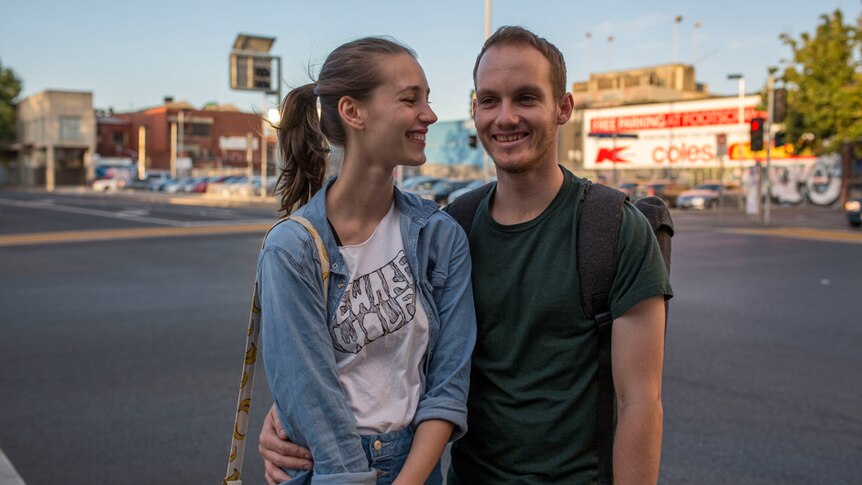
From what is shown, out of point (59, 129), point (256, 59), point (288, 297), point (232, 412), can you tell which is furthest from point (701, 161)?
point (59, 129)

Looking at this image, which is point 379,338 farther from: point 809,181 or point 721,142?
point 809,181

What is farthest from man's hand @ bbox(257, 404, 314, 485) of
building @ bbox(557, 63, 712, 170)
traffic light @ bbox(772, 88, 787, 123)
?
building @ bbox(557, 63, 712, 170)

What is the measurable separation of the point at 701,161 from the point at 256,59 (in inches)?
1264

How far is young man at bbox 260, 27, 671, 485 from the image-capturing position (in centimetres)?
187

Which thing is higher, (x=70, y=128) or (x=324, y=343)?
(x=70, y=128)

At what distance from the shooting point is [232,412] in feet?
18.5

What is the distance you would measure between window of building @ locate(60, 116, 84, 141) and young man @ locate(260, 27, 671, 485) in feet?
285

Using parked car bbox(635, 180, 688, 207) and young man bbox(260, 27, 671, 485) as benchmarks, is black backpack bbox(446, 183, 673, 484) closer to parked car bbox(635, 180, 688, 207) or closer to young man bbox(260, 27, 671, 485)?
young man bbox(260, 27, 671, 485)

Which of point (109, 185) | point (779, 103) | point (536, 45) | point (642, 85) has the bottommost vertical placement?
point (109, 185)

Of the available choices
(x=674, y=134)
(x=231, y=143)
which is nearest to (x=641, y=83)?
(x=674, y=134)

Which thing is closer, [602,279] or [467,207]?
[602,279]

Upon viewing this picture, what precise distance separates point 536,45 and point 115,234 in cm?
2032

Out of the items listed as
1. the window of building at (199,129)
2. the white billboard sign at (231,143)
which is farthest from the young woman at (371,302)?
the window of building at (199,129)

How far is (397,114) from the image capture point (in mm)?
1925
